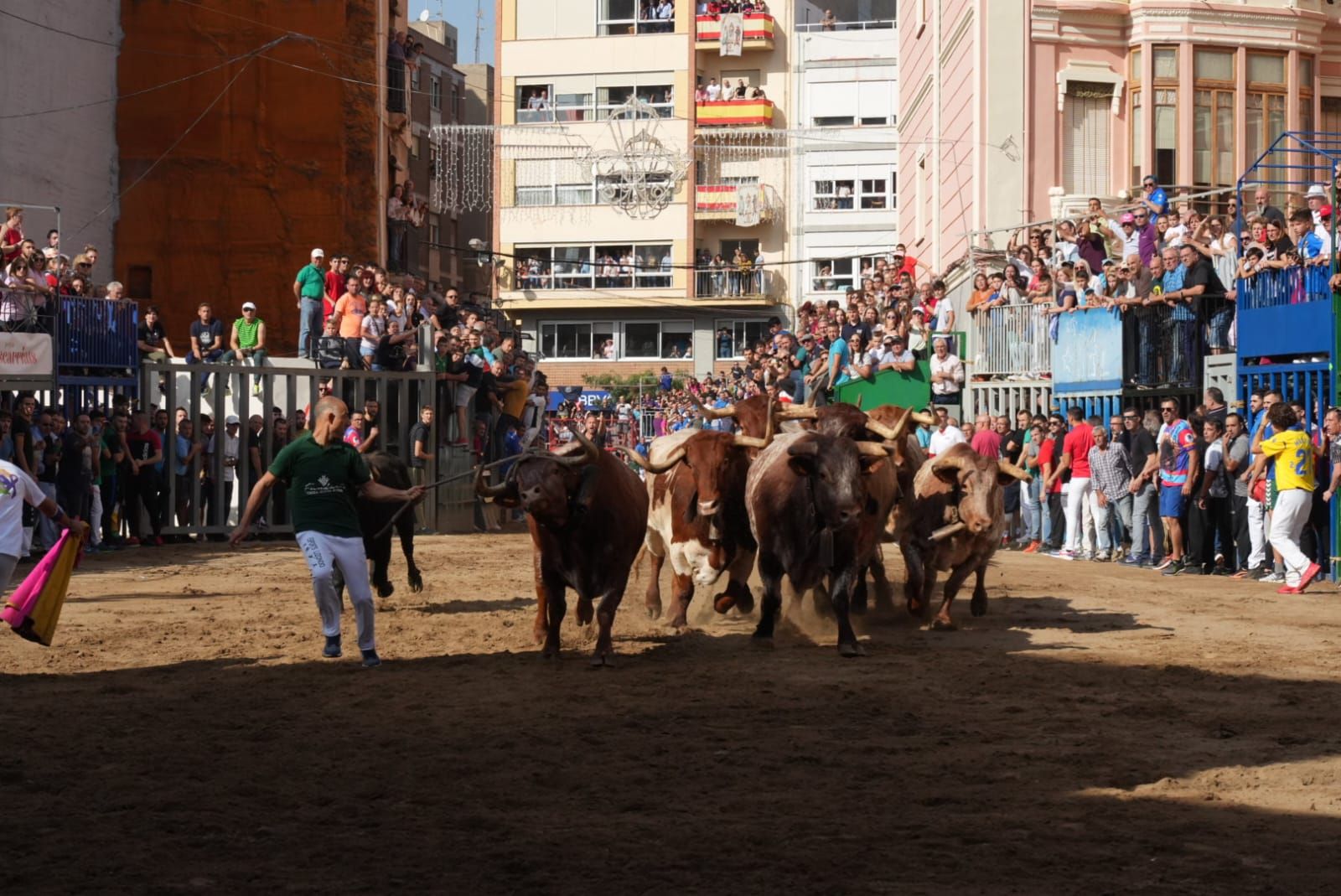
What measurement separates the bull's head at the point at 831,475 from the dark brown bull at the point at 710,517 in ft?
2.90

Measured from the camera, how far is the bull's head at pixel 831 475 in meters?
13.1

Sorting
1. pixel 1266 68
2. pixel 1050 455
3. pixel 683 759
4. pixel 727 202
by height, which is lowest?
pixel 683 759

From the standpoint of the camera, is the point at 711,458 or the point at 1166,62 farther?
the point at 1166,62

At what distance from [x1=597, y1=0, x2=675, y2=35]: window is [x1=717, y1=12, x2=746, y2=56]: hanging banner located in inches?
94.8

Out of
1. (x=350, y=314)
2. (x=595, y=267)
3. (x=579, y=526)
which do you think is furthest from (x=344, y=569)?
(x=595, y=267)

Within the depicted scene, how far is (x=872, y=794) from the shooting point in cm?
820

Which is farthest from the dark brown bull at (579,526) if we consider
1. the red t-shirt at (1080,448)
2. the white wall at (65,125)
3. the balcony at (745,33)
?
the balcony at (745,33)

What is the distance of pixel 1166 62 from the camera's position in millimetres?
31812

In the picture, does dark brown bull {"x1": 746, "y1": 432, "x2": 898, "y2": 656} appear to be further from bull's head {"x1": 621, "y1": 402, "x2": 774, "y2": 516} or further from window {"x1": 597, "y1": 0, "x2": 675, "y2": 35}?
window {"x1": 597, "y1": 0, "x2": 675, "y2": 35}

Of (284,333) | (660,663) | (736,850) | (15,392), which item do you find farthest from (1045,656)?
(284,333)

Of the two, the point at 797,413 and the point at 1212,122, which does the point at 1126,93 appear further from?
the point at 797,413

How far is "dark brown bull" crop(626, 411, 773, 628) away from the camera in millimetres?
14148

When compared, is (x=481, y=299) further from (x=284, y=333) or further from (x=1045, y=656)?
(x=1045, y=656)

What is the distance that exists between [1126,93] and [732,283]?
3395 cm
